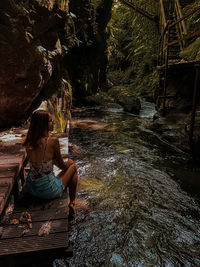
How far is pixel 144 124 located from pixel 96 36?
1108cm

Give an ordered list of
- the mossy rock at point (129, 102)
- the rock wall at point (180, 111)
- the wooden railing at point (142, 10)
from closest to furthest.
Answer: the rock wall at point (180, 111), the wooden railing at point (142, 10), the mossy rock at point (129, 102)

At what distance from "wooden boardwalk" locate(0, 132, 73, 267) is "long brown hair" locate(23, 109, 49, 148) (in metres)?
0.84

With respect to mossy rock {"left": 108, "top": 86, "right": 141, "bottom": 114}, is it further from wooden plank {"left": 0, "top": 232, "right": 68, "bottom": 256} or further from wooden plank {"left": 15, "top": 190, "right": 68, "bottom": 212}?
wooden plank {"left": 0, "top": 232, "right": 68, "bottom": 256}

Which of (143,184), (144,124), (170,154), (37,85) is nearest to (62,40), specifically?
(37,85)

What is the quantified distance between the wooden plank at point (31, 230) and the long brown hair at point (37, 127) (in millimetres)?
1038

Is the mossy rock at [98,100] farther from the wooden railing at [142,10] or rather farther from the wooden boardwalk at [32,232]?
the wooden boardwalk at [32,232]

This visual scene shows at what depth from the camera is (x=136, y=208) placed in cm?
427

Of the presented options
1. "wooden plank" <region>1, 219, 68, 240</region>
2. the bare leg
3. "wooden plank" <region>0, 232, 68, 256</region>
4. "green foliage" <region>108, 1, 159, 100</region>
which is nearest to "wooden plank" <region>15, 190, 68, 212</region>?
"wooden plank" <region>1, 219, 68, 240</region>

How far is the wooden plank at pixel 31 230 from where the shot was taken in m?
2.30

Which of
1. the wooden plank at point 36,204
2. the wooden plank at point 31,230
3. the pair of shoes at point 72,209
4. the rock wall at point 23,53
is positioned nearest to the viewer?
the wooden plank at point 31,230

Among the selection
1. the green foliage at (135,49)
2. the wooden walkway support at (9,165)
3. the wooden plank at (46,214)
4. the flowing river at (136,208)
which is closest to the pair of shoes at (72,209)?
the flowing river at (136,208)

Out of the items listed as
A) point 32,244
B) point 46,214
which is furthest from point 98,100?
point 32,244

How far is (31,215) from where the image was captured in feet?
8.53

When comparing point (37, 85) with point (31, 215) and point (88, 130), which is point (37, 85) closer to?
point (88, 130)
